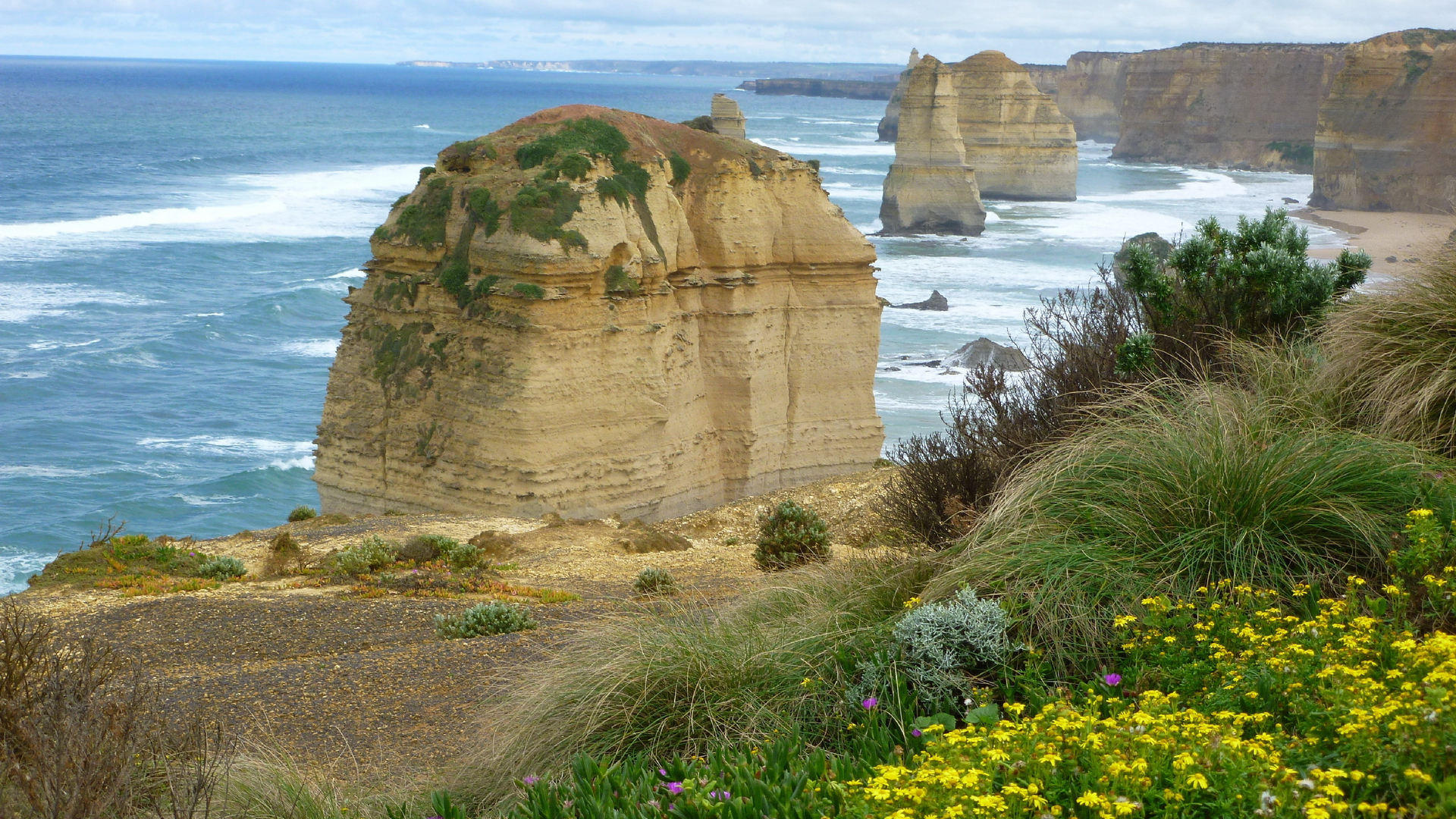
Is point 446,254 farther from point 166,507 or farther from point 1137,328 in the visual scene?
point 166,507

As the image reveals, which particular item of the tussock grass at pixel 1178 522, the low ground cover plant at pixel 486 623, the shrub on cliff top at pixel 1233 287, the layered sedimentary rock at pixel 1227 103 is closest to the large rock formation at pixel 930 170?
the layered sedimentary rock at pixel 1227 103

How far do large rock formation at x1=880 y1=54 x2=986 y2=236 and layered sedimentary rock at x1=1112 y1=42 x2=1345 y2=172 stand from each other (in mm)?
48325

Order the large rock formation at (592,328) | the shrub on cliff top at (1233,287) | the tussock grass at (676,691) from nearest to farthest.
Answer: the tussock grass at (676,691) < the shrub on cliff top at (1233,287) < the large rock formation at (592,328)

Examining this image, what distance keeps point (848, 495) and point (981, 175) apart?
67.0 meters

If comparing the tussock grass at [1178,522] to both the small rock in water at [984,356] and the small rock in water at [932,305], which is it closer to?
the small rock in water at [984,356]

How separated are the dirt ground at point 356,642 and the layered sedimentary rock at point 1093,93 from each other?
13238 cm

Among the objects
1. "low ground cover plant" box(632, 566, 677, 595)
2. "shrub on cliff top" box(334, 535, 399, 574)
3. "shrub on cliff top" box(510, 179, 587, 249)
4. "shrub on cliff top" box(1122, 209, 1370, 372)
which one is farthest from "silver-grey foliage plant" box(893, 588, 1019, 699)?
"shrub on cliff top" box(510, 179, 587, 249)

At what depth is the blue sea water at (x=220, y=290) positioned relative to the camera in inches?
1138

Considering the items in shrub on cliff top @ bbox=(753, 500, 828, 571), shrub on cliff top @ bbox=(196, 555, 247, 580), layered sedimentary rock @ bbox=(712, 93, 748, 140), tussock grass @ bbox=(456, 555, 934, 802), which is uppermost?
layered sedimentary rock @ bbox=(712, 93, 748, 140)

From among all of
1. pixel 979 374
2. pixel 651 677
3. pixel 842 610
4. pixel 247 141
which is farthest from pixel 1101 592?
pixel 247 141

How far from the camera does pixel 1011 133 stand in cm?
8000

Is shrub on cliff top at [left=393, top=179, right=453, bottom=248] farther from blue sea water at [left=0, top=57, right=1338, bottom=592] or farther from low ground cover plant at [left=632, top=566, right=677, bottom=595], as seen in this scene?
blue sea water at [left=0, top=57, right=1338, bottom=592]

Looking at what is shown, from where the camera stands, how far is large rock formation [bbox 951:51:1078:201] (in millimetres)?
78438

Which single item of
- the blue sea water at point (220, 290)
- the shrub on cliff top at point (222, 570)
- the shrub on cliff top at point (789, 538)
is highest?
the shrub on cliff top at point (789, 538)
